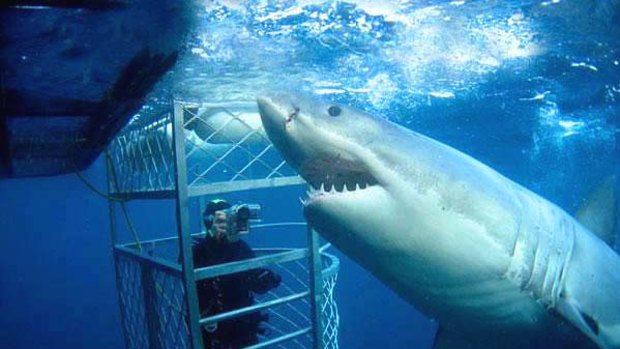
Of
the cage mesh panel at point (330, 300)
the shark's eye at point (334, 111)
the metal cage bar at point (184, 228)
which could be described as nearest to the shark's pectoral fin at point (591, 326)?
the shark's eye at point (334, 111)

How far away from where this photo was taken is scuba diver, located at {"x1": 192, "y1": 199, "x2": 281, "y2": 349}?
5613 millimetres

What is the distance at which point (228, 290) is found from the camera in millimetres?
5707

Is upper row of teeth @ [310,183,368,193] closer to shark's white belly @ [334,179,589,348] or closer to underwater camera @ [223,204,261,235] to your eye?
shark's white belly @ [334,179,589,348]

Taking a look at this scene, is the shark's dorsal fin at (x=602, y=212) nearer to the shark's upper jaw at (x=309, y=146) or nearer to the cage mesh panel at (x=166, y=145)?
the shark's upper jaw at (x=309, y=146)

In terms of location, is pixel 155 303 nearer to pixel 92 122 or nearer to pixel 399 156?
pixel 92 122

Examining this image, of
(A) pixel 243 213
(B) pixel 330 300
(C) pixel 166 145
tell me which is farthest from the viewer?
(B) pixel 330 300

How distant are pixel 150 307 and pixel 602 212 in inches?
222

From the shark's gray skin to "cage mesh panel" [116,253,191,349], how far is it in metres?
2.64

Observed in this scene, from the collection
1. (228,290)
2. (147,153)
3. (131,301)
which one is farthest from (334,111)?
(131,301)

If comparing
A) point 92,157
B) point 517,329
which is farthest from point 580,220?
point 92,157

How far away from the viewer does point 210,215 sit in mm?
5805

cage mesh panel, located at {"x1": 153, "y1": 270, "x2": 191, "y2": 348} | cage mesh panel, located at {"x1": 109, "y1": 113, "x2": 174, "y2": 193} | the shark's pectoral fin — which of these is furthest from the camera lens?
the shark's pectoral fin

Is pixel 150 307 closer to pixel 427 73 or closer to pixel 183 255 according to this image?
pixel 183 255

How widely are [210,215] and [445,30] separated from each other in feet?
17.5
